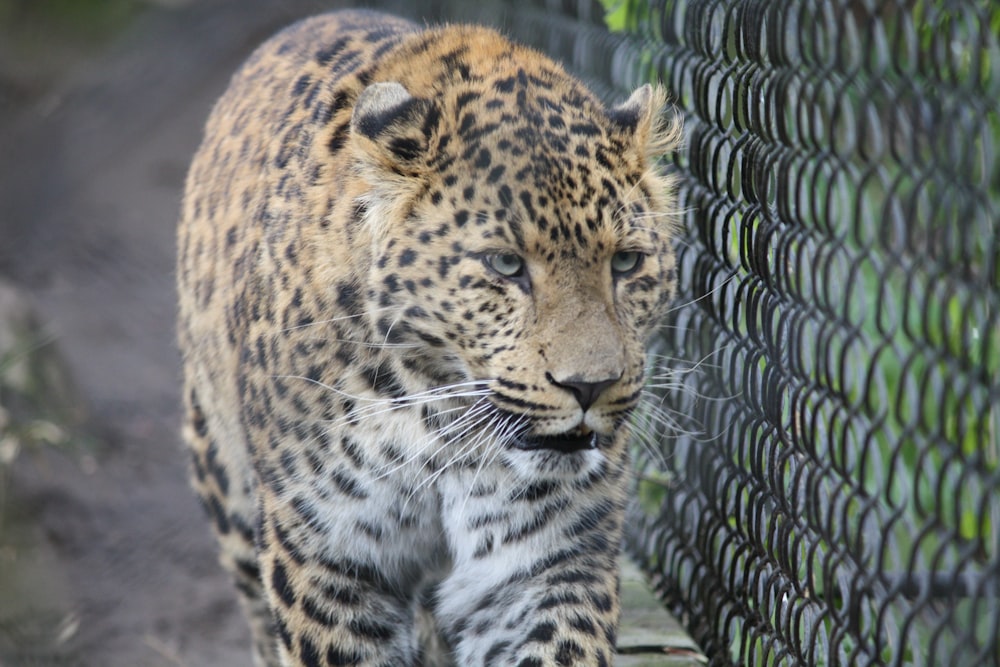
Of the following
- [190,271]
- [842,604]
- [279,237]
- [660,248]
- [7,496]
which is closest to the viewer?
[842,604]

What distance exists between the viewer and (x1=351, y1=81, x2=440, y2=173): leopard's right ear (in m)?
3.46

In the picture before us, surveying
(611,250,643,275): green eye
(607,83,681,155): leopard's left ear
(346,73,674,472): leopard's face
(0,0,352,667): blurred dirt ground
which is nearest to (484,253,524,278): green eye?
(346,73,674,472): leopard's face

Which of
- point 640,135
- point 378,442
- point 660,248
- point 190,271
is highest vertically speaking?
point 640,135

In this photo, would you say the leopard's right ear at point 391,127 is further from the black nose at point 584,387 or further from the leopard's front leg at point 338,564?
the leopard's front leg at point 338,564

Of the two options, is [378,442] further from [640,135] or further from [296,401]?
[640,135]

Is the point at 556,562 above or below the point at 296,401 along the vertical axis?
below

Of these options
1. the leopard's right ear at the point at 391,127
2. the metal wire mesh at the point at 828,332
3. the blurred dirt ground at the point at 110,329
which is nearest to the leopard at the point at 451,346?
the leopard's right ear at the point at 391,127

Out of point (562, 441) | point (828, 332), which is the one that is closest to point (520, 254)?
point (562, 441)

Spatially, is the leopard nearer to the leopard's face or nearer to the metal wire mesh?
the leopard's face

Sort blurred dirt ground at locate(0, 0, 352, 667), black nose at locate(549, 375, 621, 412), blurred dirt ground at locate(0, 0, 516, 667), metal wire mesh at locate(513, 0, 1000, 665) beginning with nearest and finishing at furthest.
A: metal wire mesh at locate(513, 0, 1000, 665)
black nose at locate(549, 375, 621, 412)
blurred dirt ground at locate(0, 0, 352, 667)
blurred dirt ground at locate(0, 0, 516, 667)

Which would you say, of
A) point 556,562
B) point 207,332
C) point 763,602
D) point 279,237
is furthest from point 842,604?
point 207,332

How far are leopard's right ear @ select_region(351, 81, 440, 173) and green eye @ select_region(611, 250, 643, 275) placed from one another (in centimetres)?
57

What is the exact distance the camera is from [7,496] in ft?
21.2

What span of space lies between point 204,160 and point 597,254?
2.40 meters
